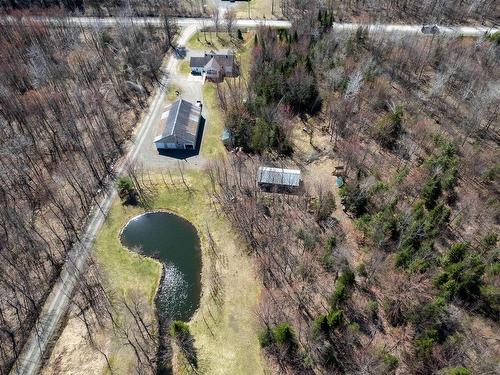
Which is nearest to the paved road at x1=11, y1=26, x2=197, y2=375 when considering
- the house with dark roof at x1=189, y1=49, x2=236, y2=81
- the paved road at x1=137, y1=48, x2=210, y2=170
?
the paved road at x1=137, y1=48, x2=210, y2=170

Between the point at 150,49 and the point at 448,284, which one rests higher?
the point at 150,49

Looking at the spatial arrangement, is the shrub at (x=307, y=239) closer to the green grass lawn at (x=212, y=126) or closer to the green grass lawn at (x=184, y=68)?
the green grass lawn at (x=212, y=126)

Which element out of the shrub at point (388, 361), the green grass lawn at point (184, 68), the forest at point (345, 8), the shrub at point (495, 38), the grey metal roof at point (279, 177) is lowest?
the shrub at point (388, 361)

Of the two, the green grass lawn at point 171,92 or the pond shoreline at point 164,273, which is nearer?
the pond shoreline at point 164,273

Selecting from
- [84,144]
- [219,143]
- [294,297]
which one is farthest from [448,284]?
[84,144]

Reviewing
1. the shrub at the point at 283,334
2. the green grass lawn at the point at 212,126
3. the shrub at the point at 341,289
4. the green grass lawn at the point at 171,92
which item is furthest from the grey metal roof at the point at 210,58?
the shrub at the point at 283,334

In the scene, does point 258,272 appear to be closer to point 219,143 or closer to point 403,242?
point 403,242

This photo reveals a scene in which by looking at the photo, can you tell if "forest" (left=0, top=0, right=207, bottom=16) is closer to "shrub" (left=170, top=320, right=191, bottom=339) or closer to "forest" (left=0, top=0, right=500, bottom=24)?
"forest" (left=0, top=0, right=500, bottom=24)
